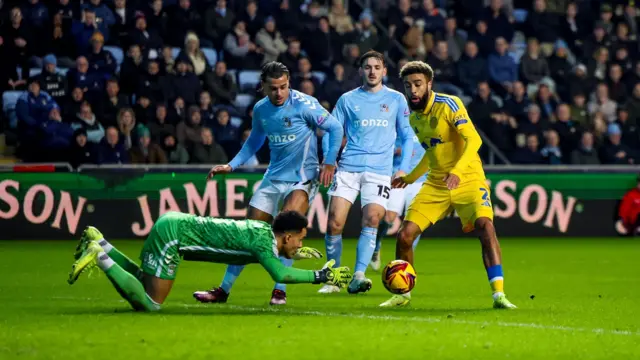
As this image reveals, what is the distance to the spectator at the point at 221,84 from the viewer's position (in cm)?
2083

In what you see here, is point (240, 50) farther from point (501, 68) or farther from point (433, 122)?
point (433, 122)

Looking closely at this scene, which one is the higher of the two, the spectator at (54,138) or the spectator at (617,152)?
the spectator at (54,138)

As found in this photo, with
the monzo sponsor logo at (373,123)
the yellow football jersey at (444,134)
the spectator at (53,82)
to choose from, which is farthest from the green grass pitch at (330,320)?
the spectator at (53,82)

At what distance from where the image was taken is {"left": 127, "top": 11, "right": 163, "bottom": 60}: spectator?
20812 mm

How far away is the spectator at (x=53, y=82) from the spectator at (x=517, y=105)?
25.8 feet

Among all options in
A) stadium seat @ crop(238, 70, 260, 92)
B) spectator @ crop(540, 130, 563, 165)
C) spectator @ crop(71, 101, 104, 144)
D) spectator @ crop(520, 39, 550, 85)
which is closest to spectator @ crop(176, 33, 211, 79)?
stadium seat @ crop(238, 70, 260, 92)

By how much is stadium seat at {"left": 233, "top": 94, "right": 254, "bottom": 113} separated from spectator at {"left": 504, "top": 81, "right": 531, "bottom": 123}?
464 centimetres

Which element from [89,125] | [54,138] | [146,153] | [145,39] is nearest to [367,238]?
[146,153]

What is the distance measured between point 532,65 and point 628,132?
2.21 metres

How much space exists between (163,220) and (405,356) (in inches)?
108

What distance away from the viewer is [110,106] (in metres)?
20.0

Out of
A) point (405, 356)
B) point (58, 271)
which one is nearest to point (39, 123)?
point (58, 271)

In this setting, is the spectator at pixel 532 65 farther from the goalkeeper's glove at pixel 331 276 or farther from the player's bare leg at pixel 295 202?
the goalkeeper's glove at pixel 331 276

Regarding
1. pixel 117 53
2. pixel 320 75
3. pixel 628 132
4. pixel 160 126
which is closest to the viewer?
pixel 160 126
